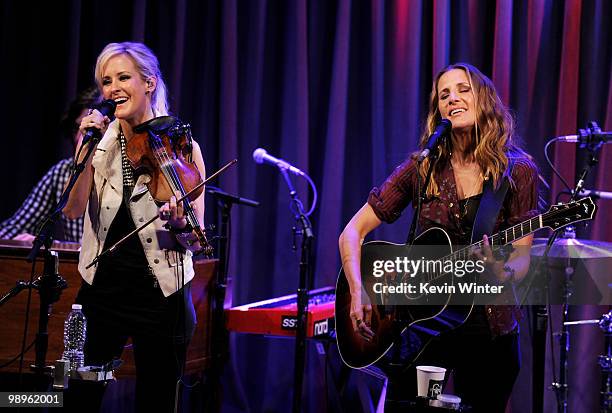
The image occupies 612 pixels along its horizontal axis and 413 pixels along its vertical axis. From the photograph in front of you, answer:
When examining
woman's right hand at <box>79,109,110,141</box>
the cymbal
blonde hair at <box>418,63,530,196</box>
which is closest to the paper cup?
blonde hair at <box>418,63,530,196</box>

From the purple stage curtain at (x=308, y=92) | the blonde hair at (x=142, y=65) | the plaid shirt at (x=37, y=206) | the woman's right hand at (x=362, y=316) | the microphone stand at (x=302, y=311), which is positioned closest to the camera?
the blonde hair at (x=142, y=65)

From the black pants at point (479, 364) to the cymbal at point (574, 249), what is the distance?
0.88 metres

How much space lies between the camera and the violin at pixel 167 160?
239cm

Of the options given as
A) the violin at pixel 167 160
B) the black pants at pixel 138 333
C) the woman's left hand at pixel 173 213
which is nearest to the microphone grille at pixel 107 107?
the violin at pixel 167 160

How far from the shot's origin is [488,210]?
8.11 feet

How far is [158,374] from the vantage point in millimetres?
2547

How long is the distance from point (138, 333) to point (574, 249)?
1.92m

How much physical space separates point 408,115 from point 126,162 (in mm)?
2203

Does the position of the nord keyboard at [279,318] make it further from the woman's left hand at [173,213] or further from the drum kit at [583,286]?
the woman's left hand at [173,213]

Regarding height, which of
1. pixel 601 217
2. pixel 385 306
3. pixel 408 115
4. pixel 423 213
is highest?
pixel 408 115

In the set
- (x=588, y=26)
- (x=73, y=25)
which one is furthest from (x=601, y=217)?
(x=73, y=25)

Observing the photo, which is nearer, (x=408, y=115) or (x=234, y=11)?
(x=408, y=115)

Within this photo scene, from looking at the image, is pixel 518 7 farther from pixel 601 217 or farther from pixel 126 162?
pixel 126 162

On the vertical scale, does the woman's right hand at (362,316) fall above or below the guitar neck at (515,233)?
below
